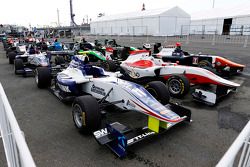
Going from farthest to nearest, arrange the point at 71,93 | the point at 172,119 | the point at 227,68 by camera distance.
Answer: the point at 227,68
the point at 71,93
the point at 172,119

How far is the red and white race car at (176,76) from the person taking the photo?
497 cm

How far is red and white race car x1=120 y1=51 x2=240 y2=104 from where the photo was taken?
497cm

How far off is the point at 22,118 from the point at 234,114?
15.1 ft

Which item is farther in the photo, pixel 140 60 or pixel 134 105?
A: pixel 140 60

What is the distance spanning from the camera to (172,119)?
315cm

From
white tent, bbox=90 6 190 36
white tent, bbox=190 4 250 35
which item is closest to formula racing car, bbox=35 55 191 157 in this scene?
white tent, bbox=90 6 190 36

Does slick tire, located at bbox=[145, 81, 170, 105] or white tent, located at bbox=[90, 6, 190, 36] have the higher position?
white tent, located at bbox=[90, 6, 190, 36]

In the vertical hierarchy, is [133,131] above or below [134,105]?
below

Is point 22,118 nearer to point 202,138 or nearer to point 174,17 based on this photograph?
point 202,138

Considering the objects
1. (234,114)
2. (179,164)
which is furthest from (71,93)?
(234,114)

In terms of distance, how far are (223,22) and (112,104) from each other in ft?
114

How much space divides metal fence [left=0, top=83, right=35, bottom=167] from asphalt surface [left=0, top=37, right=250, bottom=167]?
98 cm

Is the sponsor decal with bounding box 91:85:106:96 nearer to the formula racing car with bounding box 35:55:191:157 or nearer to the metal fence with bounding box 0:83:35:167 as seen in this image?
the formula racing car with bounding box 35:55:191:157

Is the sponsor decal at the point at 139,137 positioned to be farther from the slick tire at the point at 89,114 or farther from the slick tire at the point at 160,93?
the slick tire at the point at 160,93
